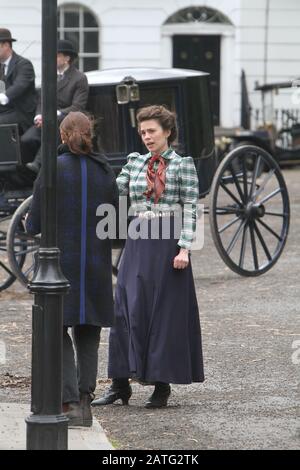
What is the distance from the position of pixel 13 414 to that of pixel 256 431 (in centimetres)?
130

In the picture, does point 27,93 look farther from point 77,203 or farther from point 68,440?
point 68,440

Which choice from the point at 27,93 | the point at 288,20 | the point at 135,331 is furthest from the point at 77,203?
the point at 288,20

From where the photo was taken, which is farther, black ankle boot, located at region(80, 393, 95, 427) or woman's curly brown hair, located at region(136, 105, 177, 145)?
woman's curly brown hair, located at region(136, 105, 177, 145)

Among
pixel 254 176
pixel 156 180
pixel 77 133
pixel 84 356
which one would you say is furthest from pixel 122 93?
pixel 84 356

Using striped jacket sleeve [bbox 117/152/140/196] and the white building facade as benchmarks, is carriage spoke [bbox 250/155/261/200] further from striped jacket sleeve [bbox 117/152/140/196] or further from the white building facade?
the white building facade

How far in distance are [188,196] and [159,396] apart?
1108 millimetres

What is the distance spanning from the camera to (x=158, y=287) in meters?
7.52

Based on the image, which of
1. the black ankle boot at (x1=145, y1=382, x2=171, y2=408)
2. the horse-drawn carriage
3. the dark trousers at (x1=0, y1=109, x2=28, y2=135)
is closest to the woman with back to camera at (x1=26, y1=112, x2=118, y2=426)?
the black ankle boot at (x1=145, y1=382, x2=171, y2=408)

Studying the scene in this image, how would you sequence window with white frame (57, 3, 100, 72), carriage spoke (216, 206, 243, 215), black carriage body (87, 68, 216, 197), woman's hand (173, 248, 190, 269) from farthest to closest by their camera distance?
window with white frame (57, 3, 100, 72), carriage spoke (216, 206, 243, 215), black carriage body (87, 68, 216, 197), woman's hand (173, 248, 190, 269)

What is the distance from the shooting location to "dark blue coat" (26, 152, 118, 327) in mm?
6980

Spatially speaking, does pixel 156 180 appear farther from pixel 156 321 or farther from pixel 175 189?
pixel 156 321

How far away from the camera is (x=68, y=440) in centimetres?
663

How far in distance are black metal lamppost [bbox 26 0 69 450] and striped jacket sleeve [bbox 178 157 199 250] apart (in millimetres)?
1389
